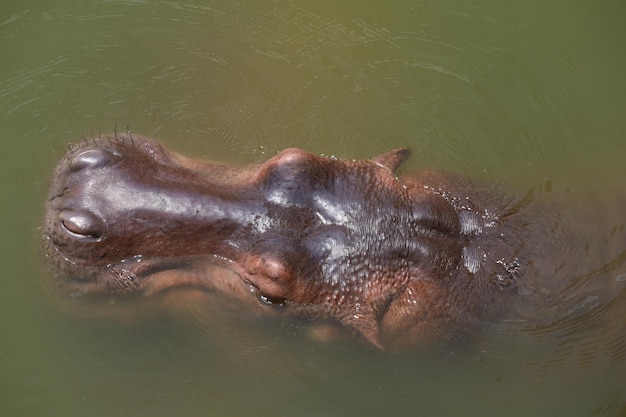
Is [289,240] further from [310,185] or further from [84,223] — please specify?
[84,223]

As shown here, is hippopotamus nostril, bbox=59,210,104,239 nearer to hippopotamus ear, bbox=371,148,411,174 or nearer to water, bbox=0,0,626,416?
water, bbox=0,0,626,416

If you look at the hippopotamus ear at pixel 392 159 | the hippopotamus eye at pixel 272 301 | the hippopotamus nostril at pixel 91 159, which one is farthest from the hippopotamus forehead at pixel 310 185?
the hippopotamus nostril at pixel 91 159

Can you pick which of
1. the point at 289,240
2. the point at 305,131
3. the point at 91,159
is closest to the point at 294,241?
the point at 289,240

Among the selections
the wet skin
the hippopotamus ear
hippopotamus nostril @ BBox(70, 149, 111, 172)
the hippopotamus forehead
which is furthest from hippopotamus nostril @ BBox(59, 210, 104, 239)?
the hippopotamus ear

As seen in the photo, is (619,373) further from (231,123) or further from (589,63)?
(231,123)

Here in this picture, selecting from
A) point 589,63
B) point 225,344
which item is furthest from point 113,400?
point 589,63
